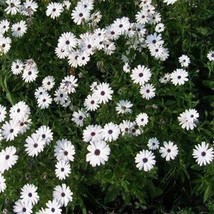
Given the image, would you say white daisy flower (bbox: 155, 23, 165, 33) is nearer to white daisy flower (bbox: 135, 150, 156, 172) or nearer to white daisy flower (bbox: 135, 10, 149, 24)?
white daisy flower (bbox: 135, 10, 149, 24)

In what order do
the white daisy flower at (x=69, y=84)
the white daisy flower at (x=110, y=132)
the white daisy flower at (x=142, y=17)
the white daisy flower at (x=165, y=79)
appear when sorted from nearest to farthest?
the white daisy flower at (x=110, y=132) → the white daisy flower at (x=165, y=79) → the white daisy flower at (x=69, y=84) → the white daisy flower at (x=142, y=17)

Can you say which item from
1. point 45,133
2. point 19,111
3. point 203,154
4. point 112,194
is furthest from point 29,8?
point 203,154

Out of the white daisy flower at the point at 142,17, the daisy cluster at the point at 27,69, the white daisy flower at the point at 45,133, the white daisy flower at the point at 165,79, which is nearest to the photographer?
the white daisy flower at the point at 45,133

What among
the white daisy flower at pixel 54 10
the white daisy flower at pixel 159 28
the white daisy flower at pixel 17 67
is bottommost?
the white daisy flower at pixel 17 67

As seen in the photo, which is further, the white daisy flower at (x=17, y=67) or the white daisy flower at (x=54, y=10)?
the white daisy flower at (x=54, y=10)

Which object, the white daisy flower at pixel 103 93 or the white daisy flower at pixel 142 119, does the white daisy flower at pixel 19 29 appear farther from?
the white daisy flower at pixel 142 119

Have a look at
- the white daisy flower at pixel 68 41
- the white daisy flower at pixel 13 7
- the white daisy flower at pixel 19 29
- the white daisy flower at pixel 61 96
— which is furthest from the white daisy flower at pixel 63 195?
the white daisy flower at pixel 13 7
